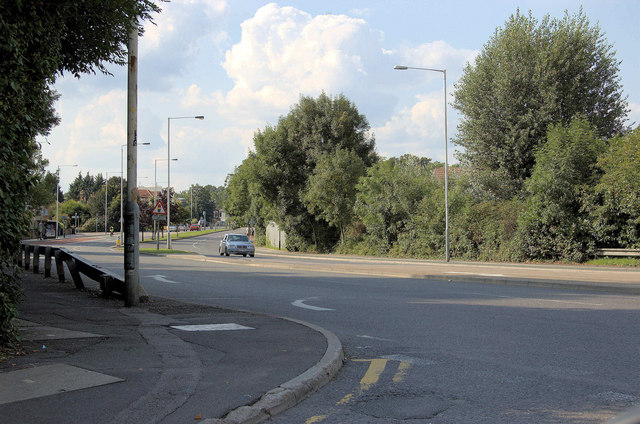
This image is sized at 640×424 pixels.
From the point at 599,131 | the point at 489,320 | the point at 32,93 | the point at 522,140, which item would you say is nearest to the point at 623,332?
the point at 489,320

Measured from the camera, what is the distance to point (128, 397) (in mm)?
4938

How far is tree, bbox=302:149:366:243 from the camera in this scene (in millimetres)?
39719

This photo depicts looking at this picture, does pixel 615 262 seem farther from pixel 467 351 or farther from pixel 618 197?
pixel 467 351

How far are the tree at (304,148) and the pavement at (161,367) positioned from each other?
35.5 m

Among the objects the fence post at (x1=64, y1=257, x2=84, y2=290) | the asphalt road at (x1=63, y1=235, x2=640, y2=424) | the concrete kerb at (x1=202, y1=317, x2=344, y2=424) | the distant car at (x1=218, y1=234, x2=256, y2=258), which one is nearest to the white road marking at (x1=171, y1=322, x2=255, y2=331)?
the asphalt road at (x1=63, y1=235, x2=640, y2=424)

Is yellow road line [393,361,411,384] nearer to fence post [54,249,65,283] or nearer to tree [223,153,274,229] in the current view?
fence post [54,249,65,283]

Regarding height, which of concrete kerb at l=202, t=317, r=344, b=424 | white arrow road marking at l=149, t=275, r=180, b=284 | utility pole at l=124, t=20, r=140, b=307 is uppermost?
utility pole at l=124, t=20, r=140, b=307

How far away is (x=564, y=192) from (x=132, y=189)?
2114cm

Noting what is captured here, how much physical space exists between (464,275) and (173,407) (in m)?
14.9

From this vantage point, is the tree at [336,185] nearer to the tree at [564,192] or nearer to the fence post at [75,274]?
the tree at [564,192]

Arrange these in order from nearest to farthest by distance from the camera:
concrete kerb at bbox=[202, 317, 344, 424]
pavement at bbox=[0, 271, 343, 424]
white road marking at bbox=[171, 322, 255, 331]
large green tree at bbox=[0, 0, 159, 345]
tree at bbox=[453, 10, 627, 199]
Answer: concrete kerb at bbox=[202, 317, 344, 424] < pavement at bbox=[0, 271, 343, 424] < large green tree at bbox=[0, 0, 159, 345] < white road marking at bbox=[171, 322, 255, 331] < tree at bbox=[453, 10, 627, 199]

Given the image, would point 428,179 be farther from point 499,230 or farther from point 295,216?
point 295,216

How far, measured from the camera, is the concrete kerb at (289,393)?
4531 mm

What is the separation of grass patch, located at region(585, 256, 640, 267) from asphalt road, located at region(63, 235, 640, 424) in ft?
36.1
